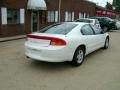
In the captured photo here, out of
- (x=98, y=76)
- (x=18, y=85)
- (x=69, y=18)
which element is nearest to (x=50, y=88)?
(x=18, y=85)

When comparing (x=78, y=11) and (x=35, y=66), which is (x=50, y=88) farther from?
(x=78, y=11)

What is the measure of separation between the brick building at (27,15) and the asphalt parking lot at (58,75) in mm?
7688

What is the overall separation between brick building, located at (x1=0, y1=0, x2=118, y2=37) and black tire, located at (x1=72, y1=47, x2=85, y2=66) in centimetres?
913

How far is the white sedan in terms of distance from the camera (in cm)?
605

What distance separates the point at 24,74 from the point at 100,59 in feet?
11.1

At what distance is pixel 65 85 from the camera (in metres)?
5.13

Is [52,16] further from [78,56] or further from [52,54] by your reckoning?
[52,54]

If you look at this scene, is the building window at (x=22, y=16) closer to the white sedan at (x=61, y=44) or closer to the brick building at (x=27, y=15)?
the brick building at (x=27, y=15)

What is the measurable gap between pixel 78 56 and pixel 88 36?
1.10 metres

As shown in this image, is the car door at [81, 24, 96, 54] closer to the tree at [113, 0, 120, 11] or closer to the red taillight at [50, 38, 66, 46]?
the red taillight at [50, 38, 66, 46]

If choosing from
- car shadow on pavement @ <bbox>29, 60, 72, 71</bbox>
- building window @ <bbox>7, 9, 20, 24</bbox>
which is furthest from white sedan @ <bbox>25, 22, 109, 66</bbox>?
building window @ <bbox>7, 9, 20, 24</bbox>

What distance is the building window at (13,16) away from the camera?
15.4 meters

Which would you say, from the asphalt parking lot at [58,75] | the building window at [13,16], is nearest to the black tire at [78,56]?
the asphalt parking lot at [58,75]

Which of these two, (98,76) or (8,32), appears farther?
(8,32)
